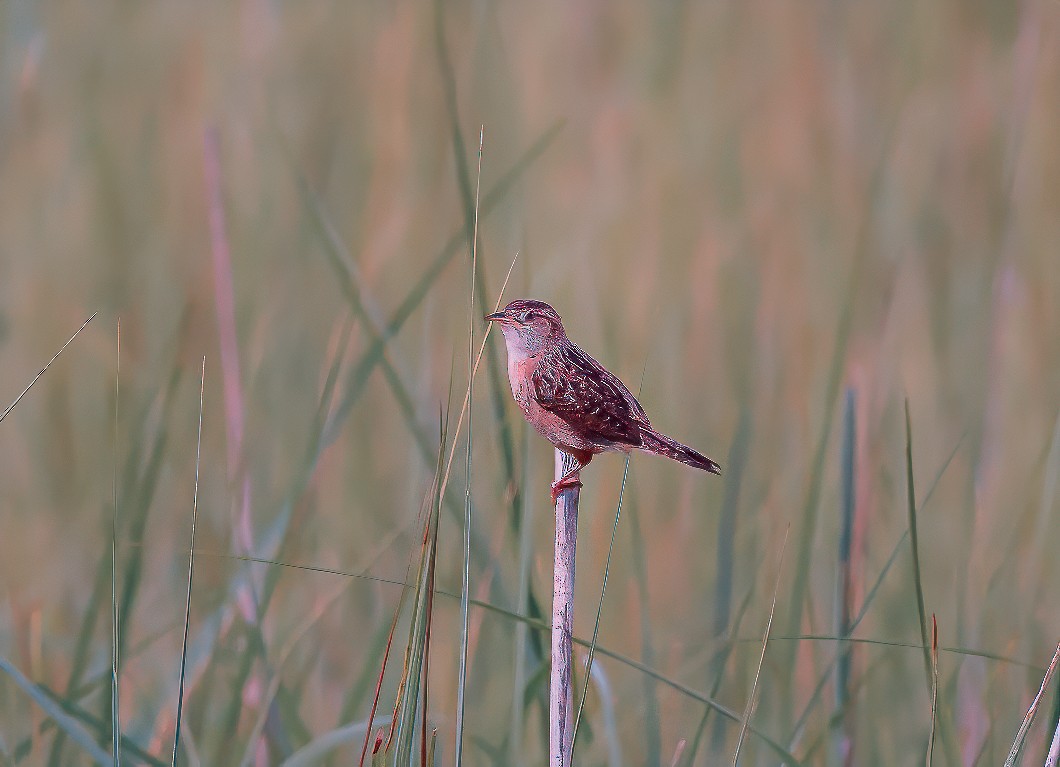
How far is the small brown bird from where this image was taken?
182 cm

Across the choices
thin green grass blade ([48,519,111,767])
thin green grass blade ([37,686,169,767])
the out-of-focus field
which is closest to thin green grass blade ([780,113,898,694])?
the out-of-focus field

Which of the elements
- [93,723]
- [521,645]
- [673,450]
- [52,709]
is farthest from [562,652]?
[93,723]

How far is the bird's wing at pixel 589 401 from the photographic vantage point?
1823mm

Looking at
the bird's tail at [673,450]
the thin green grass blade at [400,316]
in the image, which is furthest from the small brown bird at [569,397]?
the thin green grass blade at [400,316]

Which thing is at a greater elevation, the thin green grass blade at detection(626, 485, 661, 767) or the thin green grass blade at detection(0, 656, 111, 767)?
the thin green grass blade at detection(626, 485, 661, 767)

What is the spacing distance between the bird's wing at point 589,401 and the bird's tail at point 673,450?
16 mm

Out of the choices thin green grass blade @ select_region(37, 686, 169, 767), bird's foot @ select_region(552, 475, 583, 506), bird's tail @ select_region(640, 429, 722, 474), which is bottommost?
thin green grass blade @ select_region(37, 686, 169, 767)

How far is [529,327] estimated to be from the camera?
1922 millimetres

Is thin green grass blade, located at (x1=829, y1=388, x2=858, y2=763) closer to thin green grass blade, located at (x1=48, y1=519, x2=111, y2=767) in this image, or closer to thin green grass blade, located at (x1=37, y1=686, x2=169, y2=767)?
thin green grass blade, located at (x1=37, y1=686, x2=169, y2=767)

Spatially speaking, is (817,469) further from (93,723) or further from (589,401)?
Result: (93,723)

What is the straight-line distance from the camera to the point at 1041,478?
95.5 inches

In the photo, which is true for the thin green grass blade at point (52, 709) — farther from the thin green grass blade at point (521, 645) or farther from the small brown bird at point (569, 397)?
the small brown bird at point (569, 397)

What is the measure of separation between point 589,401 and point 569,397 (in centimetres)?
3

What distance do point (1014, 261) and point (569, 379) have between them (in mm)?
1508
